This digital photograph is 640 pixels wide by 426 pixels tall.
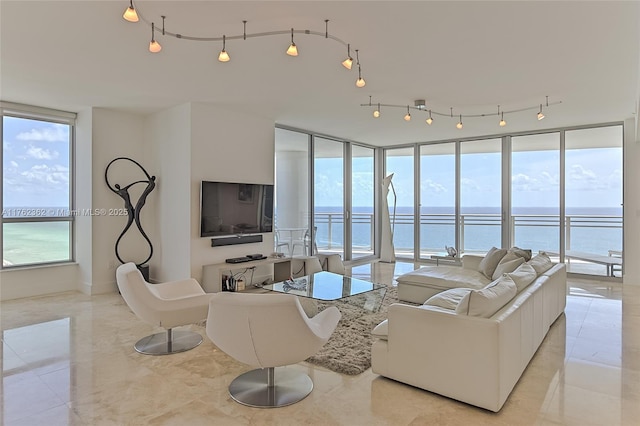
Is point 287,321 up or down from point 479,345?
up

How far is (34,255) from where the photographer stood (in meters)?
5.27

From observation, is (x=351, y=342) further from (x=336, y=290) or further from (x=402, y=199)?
(x=402, y=199)

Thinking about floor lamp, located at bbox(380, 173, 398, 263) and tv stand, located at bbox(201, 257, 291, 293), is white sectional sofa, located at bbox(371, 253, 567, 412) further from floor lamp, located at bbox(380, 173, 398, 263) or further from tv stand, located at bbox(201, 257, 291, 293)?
floor lamp, located at bbox(380, 173, 398, 263)

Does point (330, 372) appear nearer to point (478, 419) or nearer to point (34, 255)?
point (478, 419)

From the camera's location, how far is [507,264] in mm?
4172

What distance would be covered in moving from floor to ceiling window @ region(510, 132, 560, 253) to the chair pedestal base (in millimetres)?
5991

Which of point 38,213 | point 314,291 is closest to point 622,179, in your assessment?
point 314,291

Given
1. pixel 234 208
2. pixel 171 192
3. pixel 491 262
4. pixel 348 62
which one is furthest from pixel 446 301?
pixel 171 192

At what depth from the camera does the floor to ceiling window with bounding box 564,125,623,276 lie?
253 inches

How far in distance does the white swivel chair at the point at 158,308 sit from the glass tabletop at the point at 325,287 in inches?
40.5

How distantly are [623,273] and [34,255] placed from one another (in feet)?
29.0

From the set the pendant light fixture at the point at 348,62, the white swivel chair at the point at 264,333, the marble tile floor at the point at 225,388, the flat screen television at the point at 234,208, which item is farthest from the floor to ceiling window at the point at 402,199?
the white swivel chair at the point at 264,333

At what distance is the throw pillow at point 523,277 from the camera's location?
3041mm

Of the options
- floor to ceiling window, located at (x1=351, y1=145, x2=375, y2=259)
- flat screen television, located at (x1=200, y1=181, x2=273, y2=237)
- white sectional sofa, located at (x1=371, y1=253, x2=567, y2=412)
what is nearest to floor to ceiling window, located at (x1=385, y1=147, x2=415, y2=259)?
floor to ceiling window, located at (x1=351, y1=145, x2=375, y2=259)
